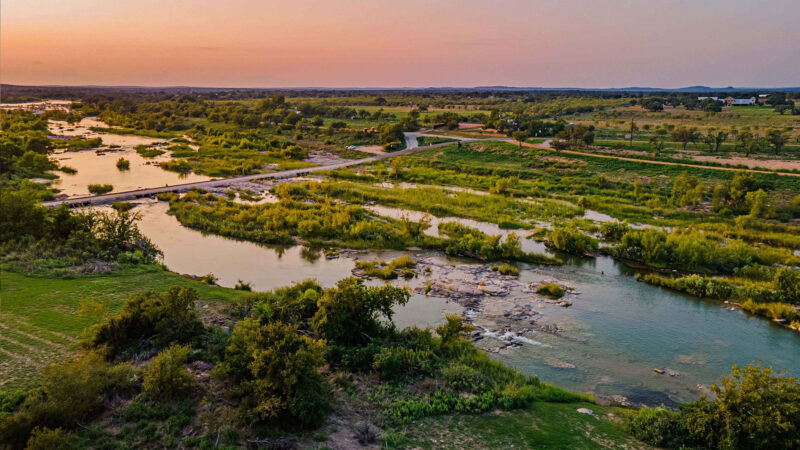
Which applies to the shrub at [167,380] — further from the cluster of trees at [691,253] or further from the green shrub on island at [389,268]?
the cluster of trees at [691,253]

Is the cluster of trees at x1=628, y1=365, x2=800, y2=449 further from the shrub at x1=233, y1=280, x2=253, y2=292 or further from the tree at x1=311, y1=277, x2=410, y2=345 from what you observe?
the shrub at x1=233, y1=280, x2=253, y2=292

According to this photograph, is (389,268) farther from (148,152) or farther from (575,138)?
(148,152)

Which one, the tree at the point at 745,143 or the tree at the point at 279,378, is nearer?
the tree at the point at 279,378

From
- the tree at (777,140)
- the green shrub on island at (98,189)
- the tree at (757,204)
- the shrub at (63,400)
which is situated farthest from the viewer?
the tree at (777,140)

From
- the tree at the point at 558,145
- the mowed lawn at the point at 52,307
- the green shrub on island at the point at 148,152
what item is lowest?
the mowed lawn at the point at 52,307

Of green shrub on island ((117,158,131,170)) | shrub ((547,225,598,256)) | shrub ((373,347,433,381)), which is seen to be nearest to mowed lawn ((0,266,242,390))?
shrub ((373,347,433,381))

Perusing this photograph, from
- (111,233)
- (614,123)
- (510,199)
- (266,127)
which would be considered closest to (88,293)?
(111,233)

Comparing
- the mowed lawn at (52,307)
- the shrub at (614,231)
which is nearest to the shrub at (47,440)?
the mowed lawn at (52,307)
